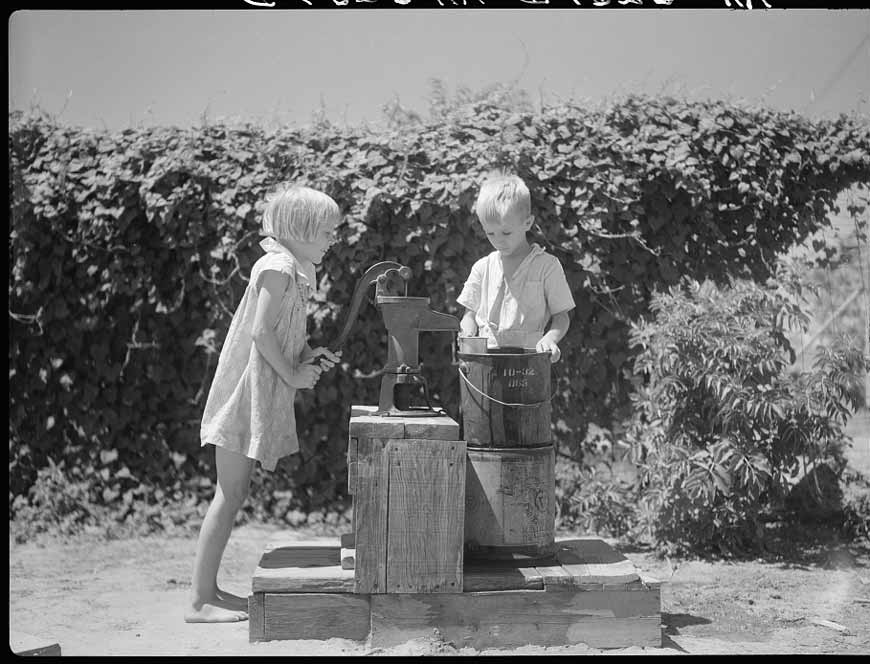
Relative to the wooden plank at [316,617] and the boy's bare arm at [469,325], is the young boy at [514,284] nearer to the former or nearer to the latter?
the boy's bare arm at [469,325]

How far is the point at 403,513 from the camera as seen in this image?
325 cm

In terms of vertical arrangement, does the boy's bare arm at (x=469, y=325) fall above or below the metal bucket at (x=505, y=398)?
above

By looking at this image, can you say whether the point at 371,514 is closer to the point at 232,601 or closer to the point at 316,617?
the point at 316,617

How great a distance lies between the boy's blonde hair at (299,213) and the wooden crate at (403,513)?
0.86 metres

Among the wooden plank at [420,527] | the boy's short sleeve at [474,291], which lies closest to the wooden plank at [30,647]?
the wooden plank at [420,527]

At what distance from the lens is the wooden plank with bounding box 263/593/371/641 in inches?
129

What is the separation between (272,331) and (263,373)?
176 mm

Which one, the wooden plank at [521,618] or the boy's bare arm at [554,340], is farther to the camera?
the boy's bare arm at [554,340]

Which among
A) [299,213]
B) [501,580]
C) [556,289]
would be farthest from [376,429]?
[556,289]

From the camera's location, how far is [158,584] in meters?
4.63

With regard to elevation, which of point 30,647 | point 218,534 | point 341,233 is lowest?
point 30,647

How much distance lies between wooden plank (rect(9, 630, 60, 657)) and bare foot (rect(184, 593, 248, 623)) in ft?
1.81

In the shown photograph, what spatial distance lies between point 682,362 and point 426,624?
2.28 meters

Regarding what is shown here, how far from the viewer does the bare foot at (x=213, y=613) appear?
3.58m
